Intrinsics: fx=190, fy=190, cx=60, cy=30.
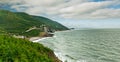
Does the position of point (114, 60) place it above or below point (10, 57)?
below

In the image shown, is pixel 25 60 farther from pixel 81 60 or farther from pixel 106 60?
pixel 106 60

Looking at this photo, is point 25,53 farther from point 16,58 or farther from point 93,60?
point 93,60

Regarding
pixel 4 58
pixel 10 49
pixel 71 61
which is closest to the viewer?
pixel 4 58

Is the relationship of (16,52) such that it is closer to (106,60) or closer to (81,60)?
(81,60)

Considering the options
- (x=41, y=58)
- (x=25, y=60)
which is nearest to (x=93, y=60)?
(x=41, y=58)

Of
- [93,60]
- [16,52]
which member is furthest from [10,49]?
[93,60]

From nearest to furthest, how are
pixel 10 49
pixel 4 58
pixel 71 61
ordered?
pixel 4 58 < pixel 10 49 < pixel 71 61

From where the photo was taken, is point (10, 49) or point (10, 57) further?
point (10, 49)
